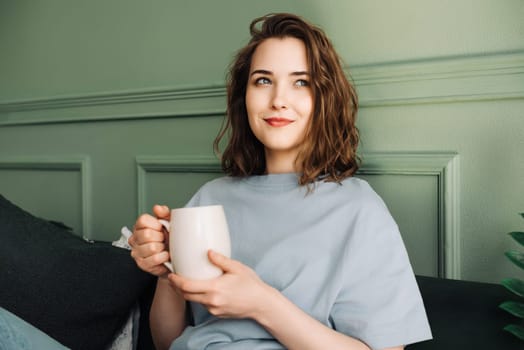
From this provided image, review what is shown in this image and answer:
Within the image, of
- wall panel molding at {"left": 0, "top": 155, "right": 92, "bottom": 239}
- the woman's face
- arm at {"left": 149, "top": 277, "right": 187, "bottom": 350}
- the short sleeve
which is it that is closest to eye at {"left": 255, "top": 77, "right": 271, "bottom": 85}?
the woman's face

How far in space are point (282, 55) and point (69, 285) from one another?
2.10 feet

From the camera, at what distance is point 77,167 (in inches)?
70.6

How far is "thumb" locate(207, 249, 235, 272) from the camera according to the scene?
0.68 m

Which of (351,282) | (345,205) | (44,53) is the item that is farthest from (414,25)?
(44,53)

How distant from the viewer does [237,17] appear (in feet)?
4.60

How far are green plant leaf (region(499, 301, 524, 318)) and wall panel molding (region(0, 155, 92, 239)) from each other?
1367 millimetres

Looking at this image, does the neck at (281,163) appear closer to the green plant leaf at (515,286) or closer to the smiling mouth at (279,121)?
the smiling mouth at (279,121)

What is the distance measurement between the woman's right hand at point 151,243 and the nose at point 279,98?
0.28 meters

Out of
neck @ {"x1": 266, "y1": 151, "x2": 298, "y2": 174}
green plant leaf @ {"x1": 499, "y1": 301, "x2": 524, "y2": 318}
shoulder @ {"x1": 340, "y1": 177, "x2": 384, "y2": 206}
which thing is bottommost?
green plant leaf @ {"x1": 499, "y1": 301, "x2": 524, "y2": 318}

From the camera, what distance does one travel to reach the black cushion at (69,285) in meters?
1.03

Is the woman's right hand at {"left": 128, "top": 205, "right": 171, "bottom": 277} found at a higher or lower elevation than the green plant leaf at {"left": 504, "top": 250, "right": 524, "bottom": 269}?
higher

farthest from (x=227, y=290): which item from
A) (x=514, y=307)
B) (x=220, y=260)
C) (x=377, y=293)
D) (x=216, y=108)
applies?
(x=216, y=108)

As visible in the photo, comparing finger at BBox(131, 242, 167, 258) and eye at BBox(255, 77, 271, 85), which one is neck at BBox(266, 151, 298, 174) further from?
finger at BBox(131, 242, 167, 258)

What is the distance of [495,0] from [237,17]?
66 centimetres
